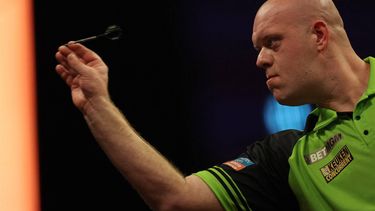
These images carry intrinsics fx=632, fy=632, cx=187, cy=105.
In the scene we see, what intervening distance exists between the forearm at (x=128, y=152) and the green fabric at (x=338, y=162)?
33 centimetres

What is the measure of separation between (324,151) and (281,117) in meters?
1.11

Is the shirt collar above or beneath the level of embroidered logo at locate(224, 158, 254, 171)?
above

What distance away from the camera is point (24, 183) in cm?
204

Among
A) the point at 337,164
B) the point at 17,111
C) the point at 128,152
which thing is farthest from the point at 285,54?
the point at 17,111

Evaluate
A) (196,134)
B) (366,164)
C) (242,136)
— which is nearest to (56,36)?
(196,134)

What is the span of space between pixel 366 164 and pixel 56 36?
127 centimetres

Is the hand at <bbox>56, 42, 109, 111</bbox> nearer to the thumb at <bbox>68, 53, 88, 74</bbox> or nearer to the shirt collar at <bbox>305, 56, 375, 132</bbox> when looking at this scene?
the thumb at <bbox>68, 53, 88, 74</bbox>

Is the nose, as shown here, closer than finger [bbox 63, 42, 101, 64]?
No

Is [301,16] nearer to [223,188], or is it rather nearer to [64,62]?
[223,188]

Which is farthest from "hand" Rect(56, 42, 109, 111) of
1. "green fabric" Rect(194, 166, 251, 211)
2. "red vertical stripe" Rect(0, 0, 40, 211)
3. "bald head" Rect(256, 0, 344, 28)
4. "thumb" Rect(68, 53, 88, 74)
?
"red vertical stripe" Rect(0, 0, 40, 211)

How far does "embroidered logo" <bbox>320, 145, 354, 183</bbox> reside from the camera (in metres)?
1.39

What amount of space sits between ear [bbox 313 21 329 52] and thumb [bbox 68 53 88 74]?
57 cm

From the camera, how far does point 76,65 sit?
1.26 m

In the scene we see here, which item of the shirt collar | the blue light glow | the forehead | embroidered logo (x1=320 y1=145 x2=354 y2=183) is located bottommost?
the blue light glow
